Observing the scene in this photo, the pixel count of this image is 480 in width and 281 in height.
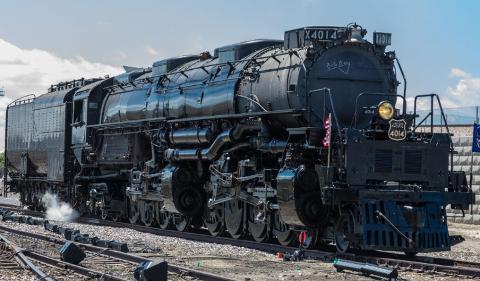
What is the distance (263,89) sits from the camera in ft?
53.5

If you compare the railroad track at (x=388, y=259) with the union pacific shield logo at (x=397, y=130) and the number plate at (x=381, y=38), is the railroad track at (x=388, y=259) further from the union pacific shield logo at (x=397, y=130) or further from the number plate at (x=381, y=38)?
the number plate at (x=381, y=38)

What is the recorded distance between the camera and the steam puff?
26109mm

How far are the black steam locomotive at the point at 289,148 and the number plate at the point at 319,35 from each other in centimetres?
2

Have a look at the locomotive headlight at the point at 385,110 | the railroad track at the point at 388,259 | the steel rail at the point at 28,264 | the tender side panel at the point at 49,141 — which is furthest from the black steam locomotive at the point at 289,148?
the steel rail at the point at 28,264

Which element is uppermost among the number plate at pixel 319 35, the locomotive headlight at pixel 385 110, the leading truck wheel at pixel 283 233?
the number plate at pixel 319 35

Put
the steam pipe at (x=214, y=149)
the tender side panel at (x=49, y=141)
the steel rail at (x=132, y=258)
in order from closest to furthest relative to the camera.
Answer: the steel rail at (x=132, y=258) → the steam pipe at (x=214, y=149) → the tender side panel at (x=49, y=141)

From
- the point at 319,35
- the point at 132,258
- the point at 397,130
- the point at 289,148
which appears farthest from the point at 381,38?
the point at 132,258

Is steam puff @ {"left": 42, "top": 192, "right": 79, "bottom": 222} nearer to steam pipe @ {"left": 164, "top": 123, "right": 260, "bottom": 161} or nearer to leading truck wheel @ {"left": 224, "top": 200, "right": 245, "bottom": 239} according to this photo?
steam pipe @ {"left": 164, "top": 123, "right": 260, "bottom": 161}

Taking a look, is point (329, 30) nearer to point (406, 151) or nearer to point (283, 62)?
point (283, 62)

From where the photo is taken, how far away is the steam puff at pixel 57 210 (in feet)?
Answer: 85.7

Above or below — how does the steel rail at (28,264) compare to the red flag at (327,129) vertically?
below

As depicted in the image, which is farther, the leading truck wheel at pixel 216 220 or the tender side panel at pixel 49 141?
the tender side panel at pixel 49 141

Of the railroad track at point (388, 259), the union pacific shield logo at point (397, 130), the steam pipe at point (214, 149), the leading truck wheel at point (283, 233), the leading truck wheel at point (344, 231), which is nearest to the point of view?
the railroad track at point (388, 259)

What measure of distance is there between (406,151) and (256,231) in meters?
4.10
